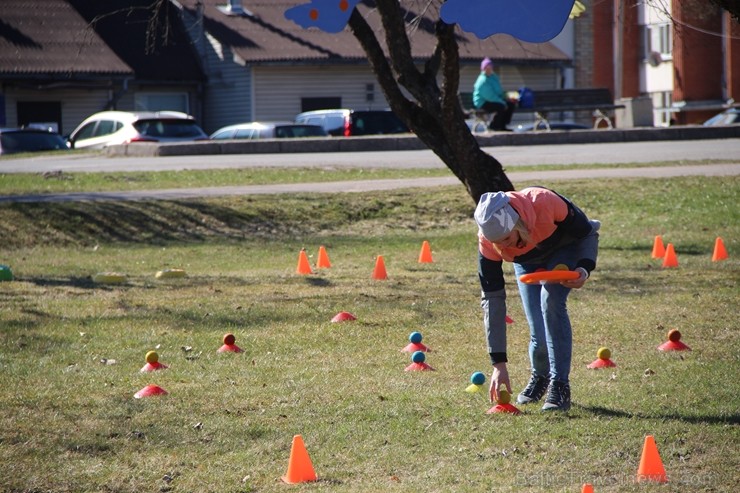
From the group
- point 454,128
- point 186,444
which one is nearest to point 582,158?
point 454,128

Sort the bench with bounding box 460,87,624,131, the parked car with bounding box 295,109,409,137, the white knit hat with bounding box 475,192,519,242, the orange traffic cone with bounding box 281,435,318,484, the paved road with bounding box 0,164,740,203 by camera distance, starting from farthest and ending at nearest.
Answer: the parked car with bounding box 295,109,409,137
the bench with bounding box 460,87,624,131
the paved road with bounding box 0,164,740,203
the white knit hat with bounding box 475,192,519,242
the orange traffic cone with bounding box 281,435,318,484

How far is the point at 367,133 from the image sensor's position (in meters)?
32.7

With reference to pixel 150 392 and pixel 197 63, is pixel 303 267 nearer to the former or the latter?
pixel 150 392

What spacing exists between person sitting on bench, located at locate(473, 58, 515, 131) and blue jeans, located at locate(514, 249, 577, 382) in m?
18.9

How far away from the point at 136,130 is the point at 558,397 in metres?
24.0

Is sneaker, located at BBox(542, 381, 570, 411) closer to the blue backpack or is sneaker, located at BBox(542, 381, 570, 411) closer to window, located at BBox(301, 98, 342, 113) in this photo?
the blue backpack

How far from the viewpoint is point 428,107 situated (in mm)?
12945

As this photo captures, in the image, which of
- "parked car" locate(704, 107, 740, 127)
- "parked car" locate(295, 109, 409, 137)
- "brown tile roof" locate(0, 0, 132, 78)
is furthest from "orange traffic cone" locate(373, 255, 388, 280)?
"parked car" locate(704, 107, 740, 127)

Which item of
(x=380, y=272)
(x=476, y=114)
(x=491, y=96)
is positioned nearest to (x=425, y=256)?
(x=380, y=272)

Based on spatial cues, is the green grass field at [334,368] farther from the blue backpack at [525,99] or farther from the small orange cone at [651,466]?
the blue backpack at [525,99]

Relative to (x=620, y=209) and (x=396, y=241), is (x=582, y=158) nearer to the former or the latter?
(x=620, y=209)

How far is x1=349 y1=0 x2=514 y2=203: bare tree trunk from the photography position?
12.8 m

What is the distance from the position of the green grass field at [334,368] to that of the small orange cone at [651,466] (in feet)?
0.24

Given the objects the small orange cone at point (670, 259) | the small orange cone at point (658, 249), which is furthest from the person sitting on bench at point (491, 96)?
the small orange cone at point (670, 259)
